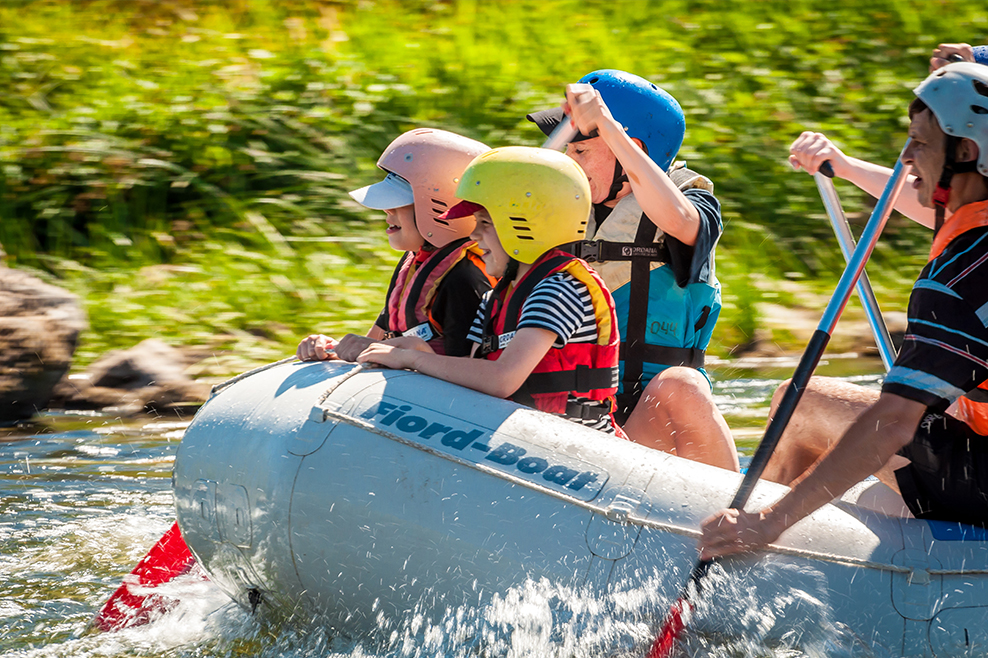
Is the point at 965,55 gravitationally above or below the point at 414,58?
above

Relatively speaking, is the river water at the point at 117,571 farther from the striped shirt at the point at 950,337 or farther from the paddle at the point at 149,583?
the striped shirt at the point at 950,337

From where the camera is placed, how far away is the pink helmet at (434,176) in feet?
10.7

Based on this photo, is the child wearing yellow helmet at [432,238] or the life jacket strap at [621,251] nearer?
the child wearing yellow helmet at [432,238]

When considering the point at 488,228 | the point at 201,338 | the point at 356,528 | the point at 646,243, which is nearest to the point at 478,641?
the point at 356,528

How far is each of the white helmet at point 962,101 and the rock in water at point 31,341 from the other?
4465 mm

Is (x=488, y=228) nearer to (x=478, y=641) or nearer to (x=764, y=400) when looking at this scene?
(x=478, y=641)

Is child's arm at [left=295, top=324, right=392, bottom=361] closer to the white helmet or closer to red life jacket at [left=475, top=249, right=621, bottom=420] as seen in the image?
red life jacket at [left=475, top=249, right=621, bottom=420]

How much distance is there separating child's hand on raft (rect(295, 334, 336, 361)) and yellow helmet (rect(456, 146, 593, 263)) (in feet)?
1.96

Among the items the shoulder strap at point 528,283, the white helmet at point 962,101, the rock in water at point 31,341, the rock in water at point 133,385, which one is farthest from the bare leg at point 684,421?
the rock in water at point 31,341

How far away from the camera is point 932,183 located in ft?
7.98

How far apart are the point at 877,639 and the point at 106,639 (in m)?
2.09

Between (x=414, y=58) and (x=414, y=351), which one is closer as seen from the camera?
(x=414, y=351)

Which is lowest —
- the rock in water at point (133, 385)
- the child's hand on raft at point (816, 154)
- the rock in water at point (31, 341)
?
the rock in water at point (133, 385)

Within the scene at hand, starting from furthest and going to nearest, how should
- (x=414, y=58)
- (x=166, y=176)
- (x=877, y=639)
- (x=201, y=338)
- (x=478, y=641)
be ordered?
(x=414, y=58) < (x=166, y=176) < (x=201, y=338) < (x=478, y=641) < (x=877, y=639)
